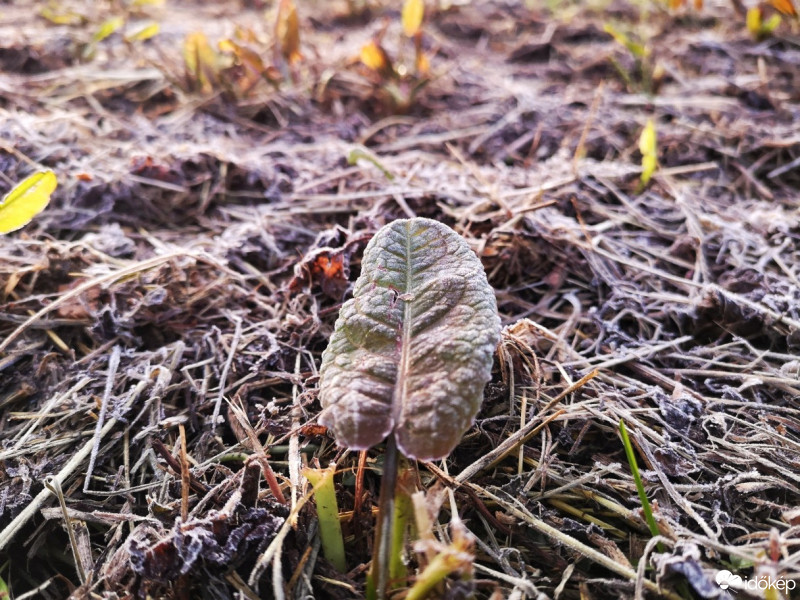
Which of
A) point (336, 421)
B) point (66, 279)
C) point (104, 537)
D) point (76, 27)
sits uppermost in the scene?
point (76, 27)

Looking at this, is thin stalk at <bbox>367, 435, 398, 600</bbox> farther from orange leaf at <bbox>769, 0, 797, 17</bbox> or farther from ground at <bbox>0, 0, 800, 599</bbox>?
orange leaf at <bbox>769, 0, 797, 17</bbox>

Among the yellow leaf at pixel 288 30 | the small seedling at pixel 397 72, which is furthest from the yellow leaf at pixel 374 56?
the yellow leaf at pixel 288 30

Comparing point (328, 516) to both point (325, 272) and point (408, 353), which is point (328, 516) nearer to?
point (408, 353)

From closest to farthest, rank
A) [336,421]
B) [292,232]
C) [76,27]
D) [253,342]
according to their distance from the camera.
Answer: [336,421]
[253,342]
[292,232]
[76,27]

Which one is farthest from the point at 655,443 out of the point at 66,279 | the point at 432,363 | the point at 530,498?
the point at 66,279

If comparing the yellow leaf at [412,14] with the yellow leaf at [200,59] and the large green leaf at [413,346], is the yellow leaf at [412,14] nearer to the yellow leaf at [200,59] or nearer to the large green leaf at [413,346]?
the yellow leaf at [200,59]

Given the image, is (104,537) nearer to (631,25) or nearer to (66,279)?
(66,279)

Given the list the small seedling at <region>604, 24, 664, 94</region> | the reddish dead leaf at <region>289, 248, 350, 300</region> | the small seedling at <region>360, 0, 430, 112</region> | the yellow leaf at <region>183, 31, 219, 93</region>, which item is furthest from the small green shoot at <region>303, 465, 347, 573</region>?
the small seedling at <region>604, 24, 664, 94</region>
